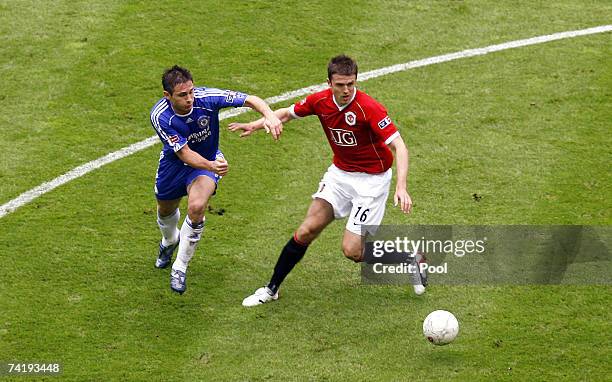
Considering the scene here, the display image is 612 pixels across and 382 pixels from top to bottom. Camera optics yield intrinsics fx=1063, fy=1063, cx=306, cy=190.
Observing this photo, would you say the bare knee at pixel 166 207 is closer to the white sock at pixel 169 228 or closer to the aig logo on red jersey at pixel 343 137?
the white sock at pixel 169 228

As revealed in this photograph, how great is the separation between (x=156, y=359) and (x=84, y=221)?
277cm

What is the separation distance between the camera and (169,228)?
11.0 m

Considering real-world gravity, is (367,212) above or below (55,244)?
above

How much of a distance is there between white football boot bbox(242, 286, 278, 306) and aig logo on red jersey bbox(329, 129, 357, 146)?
5.23 feet

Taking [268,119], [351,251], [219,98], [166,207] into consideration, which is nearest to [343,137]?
[268,119]

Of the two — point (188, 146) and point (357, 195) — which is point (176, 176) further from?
point (357, 195)

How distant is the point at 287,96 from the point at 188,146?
3.62 metres

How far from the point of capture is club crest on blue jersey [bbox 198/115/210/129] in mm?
10469

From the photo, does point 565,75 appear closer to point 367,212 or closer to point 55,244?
point 367,212

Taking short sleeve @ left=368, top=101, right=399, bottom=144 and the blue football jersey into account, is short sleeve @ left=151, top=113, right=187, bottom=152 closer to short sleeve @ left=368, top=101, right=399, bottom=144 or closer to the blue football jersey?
the blue football jersey

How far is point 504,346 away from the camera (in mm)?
9469

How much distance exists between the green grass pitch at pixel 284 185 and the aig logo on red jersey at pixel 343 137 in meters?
1.42

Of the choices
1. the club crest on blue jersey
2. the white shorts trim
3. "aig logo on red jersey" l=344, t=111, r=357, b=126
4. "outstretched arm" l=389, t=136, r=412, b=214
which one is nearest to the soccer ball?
"outstretched arm" l=389, t=136, r=412, b=214

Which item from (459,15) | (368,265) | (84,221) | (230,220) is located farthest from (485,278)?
(459,15)
